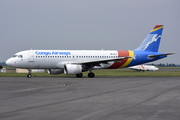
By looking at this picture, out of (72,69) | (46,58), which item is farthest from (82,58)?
(46,58)

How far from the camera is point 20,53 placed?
3562 centimetres

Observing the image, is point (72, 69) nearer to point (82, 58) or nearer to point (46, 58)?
point (82, 58)

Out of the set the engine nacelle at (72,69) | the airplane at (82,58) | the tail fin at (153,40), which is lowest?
the engine nacelle at (72,69)

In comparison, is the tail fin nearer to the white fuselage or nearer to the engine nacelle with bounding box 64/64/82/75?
the white fuselage

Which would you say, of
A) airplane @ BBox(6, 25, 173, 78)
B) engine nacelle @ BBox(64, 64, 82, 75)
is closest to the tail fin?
airplane @ BBox(6, 25, 173, 78)

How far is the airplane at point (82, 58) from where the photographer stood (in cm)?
3500

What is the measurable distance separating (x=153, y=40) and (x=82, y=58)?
12695 millimetres

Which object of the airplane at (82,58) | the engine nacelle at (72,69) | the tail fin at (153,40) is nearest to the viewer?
the engine nacelle at (72,69)

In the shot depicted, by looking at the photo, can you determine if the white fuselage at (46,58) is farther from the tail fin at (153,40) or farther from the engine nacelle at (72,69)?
the tail fin at (153,40)

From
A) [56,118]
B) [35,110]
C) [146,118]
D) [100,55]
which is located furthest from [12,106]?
[100,55]

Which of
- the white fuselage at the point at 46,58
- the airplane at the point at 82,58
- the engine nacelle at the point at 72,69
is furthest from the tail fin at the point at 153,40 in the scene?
the engine nacelle at the point at 72,69

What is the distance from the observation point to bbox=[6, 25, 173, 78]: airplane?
35.0 m

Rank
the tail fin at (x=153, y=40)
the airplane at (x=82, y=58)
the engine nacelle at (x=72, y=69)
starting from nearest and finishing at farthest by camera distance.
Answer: the engine nacelle at (x=72, y=69) → the airplane at (x=82, y=58) → the tail fin at (x=153, y=40)

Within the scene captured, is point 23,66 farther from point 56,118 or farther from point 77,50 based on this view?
point 56,118
